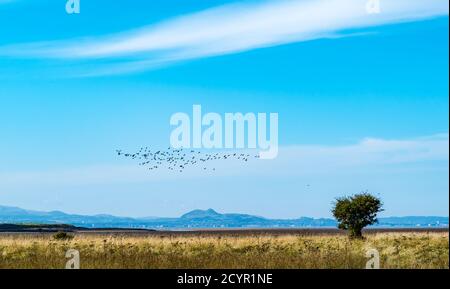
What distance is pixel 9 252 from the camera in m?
36.1

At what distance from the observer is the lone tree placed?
51.2 meters

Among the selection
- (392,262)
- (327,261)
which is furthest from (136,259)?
(392,262)

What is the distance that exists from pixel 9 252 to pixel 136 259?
952cm

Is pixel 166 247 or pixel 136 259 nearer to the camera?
pixel 136 259

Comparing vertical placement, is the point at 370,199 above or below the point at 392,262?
above

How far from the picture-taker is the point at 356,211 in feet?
169

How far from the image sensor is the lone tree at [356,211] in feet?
168
